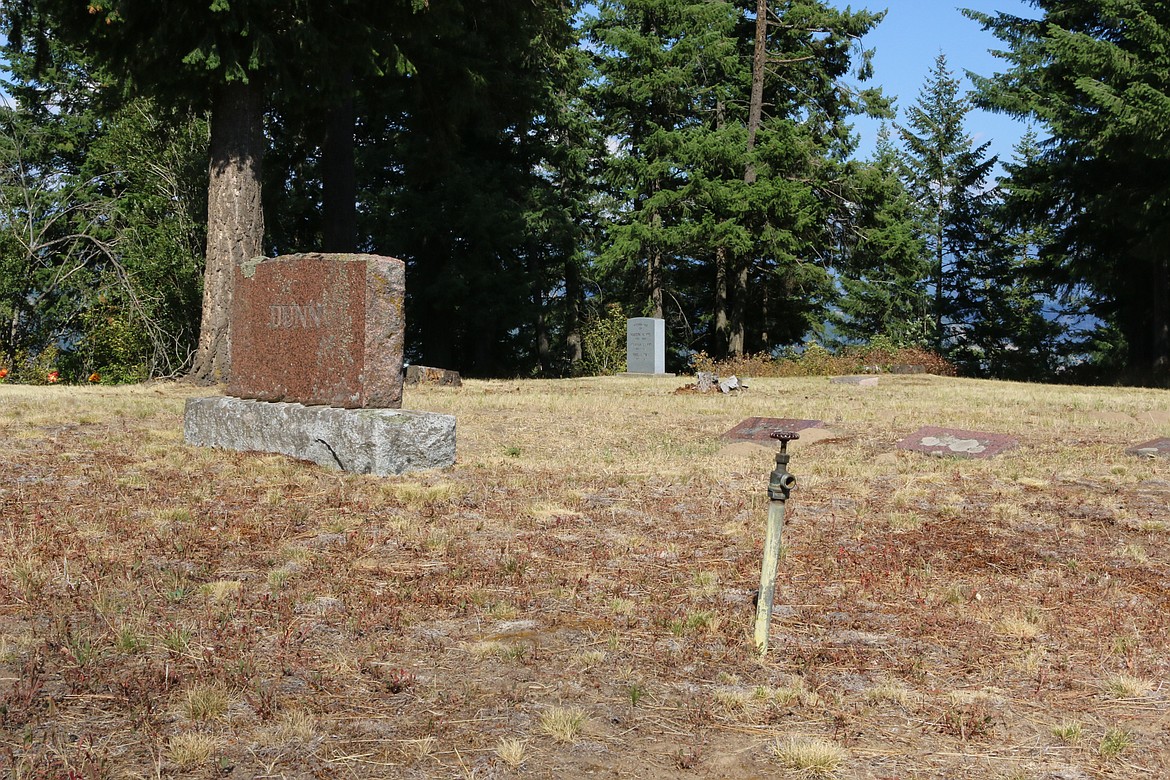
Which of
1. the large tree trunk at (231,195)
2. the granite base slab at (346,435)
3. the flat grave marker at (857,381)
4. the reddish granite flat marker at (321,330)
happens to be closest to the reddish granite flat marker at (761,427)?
the granite base slab at (346,435)

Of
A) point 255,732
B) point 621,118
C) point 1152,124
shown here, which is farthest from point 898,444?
point 621,118

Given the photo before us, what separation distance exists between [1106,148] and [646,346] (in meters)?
11.4

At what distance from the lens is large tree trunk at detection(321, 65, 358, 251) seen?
1883 cm

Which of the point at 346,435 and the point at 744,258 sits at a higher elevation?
the point at 744,258

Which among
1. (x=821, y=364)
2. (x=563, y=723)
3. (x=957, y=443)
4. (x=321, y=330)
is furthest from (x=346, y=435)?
(x=821, y=364)

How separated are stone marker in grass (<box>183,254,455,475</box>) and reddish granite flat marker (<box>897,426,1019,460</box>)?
493cm

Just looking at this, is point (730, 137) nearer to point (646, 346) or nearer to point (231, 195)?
point (646, 346)

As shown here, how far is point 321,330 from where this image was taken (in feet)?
27.9

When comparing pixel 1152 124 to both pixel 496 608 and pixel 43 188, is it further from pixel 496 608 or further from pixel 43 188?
pixel 43 188

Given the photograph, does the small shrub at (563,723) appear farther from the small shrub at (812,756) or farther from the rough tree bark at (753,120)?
the rough tree bark at (753,120)

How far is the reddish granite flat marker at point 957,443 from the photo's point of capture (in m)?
9.83

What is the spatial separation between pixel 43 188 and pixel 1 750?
23021mm

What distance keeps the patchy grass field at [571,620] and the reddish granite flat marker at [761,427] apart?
1659 mm

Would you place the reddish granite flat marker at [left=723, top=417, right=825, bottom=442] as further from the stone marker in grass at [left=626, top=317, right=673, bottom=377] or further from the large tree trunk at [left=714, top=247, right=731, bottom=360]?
the large tree trunk at [left=714, top=247, right=731, bottom=360]
